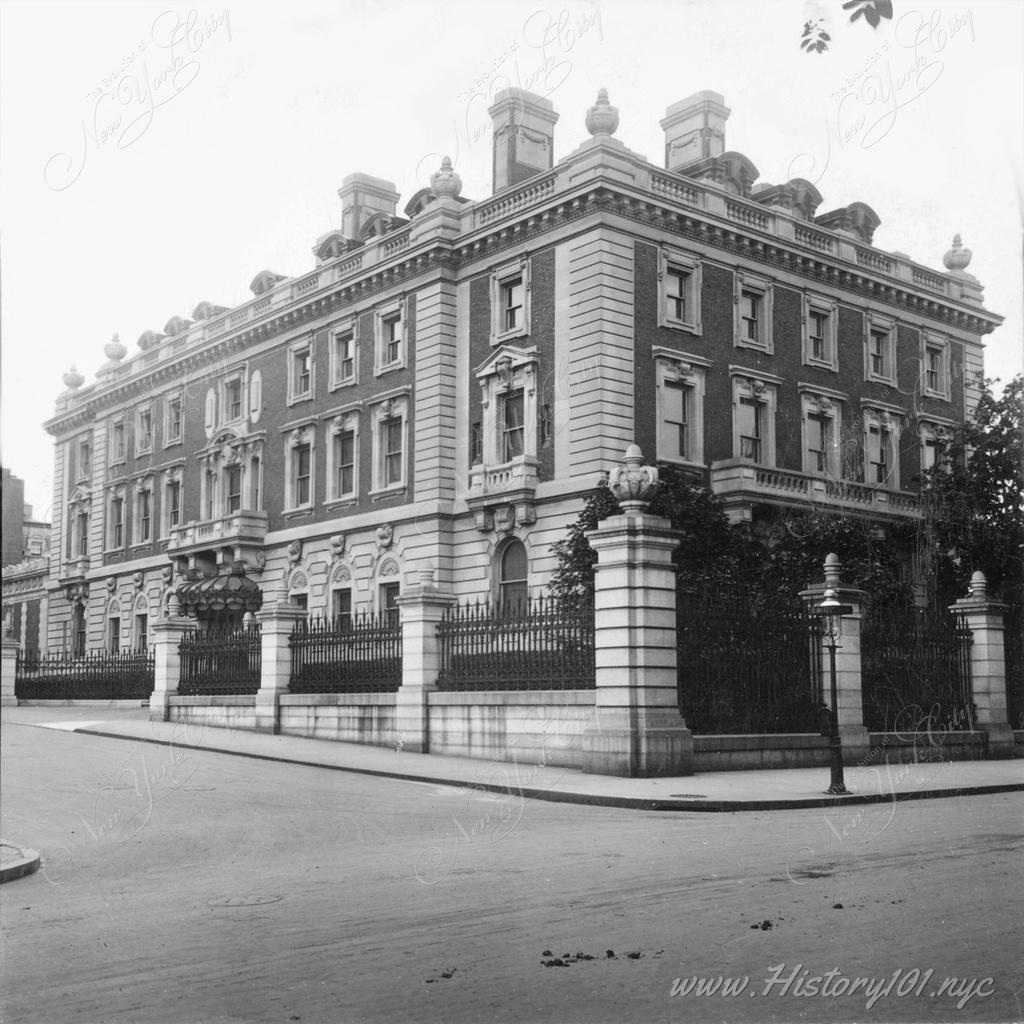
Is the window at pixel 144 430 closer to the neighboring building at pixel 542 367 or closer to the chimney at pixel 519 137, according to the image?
the neighboring building at pixel 542 367

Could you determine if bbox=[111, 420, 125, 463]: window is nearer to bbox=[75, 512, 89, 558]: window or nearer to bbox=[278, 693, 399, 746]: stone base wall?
bbox=[75, 512, 89, 558]: window

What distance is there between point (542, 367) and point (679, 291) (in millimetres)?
4445

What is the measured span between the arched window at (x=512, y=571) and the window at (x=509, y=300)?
19.1 feet

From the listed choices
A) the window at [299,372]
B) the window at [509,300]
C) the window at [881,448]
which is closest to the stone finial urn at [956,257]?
the window at [881,448]

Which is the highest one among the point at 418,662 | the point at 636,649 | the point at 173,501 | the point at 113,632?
the point at 173,501

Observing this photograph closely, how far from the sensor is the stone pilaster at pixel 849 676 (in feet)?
71.2

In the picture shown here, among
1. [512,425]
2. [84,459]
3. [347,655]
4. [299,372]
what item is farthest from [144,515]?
[347,655]

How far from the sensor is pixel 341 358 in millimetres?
42375

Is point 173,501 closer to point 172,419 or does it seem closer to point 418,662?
point 172,419

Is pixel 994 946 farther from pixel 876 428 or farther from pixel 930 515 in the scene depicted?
pixel 876 428

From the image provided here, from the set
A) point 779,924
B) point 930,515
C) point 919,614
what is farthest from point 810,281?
point 779,924

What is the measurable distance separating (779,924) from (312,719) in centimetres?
1827

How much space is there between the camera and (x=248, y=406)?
46.8 metres

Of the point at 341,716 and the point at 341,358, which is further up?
the point at 341,358
